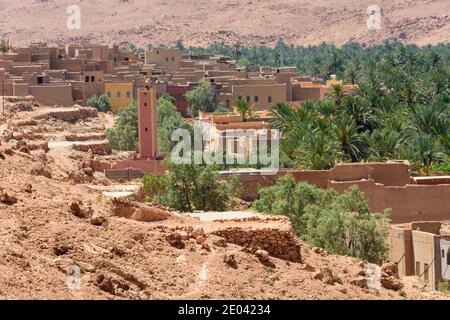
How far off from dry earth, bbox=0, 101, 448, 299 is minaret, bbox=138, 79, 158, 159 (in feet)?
74.6

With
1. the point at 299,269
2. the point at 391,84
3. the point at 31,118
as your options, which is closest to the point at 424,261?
the point at 299,269

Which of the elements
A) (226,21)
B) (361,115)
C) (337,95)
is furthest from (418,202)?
(226,21)

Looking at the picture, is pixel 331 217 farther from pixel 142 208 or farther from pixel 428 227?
pixel 142 208

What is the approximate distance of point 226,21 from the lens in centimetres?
16838

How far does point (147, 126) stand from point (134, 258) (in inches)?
1074

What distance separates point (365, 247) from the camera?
23.3 meters

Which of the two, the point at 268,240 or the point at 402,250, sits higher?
the point at 268,240

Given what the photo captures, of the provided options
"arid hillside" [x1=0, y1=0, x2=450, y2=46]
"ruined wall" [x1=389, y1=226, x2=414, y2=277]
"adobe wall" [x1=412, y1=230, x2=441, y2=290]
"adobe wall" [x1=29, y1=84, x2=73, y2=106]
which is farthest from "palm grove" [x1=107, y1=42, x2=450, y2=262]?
"arid hillside" [x1=0, y1=0, x2=450, y2=46]

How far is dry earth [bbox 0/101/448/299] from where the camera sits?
12727 mm

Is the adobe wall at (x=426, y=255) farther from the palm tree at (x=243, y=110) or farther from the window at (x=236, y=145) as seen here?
the palm tree at (x=243, y=110)

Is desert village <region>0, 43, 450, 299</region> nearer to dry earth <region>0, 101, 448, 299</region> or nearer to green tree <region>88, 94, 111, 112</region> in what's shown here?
dry earth <region>0, 101, 448, 299</region>

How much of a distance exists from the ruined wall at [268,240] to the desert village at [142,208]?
0.01 meters

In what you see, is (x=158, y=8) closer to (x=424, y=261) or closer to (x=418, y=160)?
(x=418, y=160)

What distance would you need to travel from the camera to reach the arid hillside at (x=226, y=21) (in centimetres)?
15888
